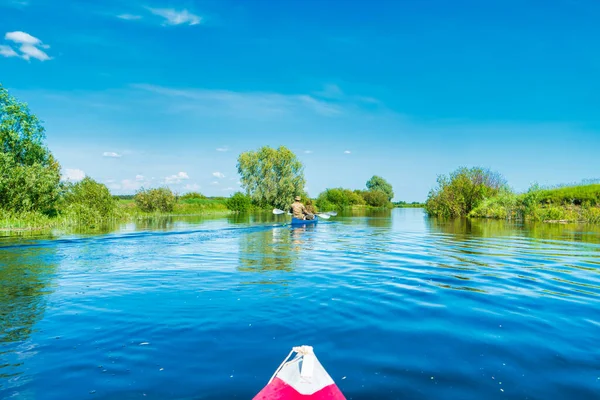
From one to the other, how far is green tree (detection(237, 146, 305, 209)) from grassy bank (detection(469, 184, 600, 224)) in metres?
33.9

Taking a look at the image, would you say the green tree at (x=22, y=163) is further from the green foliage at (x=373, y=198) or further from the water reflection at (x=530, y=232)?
the green foliage at (x=373, y=198)

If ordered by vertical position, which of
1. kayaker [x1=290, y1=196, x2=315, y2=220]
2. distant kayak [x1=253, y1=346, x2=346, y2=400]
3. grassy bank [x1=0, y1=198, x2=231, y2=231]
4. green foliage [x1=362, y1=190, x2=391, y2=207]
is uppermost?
green foliage [x1=362, y1=190, x2=391, y2=207]

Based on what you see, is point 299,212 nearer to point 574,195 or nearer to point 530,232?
point 530,232

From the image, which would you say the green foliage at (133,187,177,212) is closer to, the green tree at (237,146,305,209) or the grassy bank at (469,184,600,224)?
the green tree at (237,146,305,209)

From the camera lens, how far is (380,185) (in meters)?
138

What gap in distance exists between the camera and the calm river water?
434cm

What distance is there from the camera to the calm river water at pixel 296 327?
434 cm

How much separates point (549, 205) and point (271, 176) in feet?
143

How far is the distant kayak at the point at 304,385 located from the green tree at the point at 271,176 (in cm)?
6438

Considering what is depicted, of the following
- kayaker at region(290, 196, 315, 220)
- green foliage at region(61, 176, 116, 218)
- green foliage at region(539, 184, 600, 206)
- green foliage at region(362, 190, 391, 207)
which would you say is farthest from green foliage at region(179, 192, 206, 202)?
green foliage at region(362, 190, 391, 207)

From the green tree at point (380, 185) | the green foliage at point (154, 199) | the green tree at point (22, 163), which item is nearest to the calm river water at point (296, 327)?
the green tree at point (22, 163)

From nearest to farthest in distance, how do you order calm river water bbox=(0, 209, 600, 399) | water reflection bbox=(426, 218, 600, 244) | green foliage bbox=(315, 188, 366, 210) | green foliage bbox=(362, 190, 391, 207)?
1. calm river water bbox=(0, 209, 600, 399)
2. water reflection bbox=(426, 218, 600, 244)
3. green foliage bbox=(315, 188, 366, 210)
4. green foliage bbox=(362, 190, 391, 207)

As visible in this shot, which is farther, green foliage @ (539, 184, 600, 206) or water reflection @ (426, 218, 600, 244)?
green foliage @ (539, 184, 600, 206)

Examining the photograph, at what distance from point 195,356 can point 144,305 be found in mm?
2886
